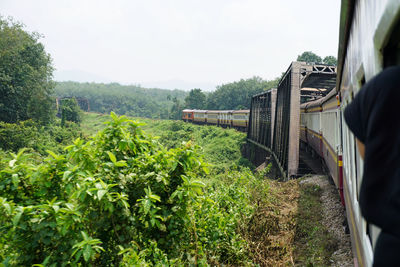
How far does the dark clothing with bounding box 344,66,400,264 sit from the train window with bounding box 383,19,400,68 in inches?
19.6

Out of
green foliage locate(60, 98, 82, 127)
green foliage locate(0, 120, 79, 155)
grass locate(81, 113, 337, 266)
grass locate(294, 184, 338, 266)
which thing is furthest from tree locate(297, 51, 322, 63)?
grass locate(294, 184, 338, 266)

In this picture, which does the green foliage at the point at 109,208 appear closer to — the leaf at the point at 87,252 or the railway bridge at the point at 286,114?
the leaf at the point at 87,252

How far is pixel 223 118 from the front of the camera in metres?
39.0

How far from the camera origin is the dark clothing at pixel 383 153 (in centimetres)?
91

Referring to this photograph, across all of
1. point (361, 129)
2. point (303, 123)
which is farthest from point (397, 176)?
point (303, 123)

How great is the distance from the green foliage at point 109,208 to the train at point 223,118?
27.4 m

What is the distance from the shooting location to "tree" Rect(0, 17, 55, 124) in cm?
2925

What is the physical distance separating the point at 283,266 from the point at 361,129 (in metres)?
4.80

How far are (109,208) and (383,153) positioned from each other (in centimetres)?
320

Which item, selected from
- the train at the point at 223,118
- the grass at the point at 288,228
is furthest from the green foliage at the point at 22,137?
the grass at the point at 288,228

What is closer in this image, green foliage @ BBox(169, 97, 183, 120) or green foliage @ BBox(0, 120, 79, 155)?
green foliage @ BBox(0, 120, 79, 155)

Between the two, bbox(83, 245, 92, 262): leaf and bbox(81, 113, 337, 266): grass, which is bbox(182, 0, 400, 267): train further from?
bbox(83, 245, 92, 262): leaf

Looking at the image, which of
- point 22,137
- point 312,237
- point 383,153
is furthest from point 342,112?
point 22,137

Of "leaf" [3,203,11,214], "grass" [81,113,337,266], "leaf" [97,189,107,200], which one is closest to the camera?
"leaf" [3,203,11,214]
